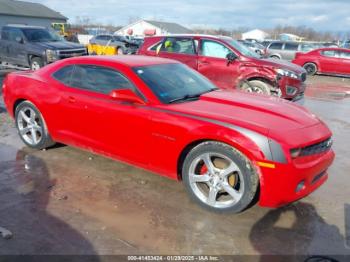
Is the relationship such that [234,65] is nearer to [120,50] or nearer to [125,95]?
[125,95]

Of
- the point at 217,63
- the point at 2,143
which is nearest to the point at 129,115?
the point at 2,143

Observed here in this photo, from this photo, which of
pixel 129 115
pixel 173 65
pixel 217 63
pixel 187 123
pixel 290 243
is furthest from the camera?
pixel 217 63

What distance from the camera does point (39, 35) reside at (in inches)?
567

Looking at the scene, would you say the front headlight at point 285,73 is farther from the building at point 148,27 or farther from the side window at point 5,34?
the building at point 148,27

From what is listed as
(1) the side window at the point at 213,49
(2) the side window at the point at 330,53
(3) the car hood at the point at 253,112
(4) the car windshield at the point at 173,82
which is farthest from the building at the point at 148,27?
(3) the car hood at the point at 253,112

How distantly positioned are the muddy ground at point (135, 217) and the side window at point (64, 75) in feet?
3.77

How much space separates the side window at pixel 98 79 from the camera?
173 inches

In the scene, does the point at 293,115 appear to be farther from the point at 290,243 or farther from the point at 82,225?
the point at 82,225

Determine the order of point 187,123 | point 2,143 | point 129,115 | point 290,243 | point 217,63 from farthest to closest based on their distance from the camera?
point 217,63, point 2,143, point 129,115, point 187,123, point 290,243

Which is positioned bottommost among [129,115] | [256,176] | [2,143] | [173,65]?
[2,143]

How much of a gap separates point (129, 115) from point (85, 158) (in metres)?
1.43

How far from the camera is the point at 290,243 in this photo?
3.26 metres

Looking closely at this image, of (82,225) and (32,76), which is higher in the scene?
(32,76)

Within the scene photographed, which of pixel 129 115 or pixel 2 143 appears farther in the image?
pixel 2 143
